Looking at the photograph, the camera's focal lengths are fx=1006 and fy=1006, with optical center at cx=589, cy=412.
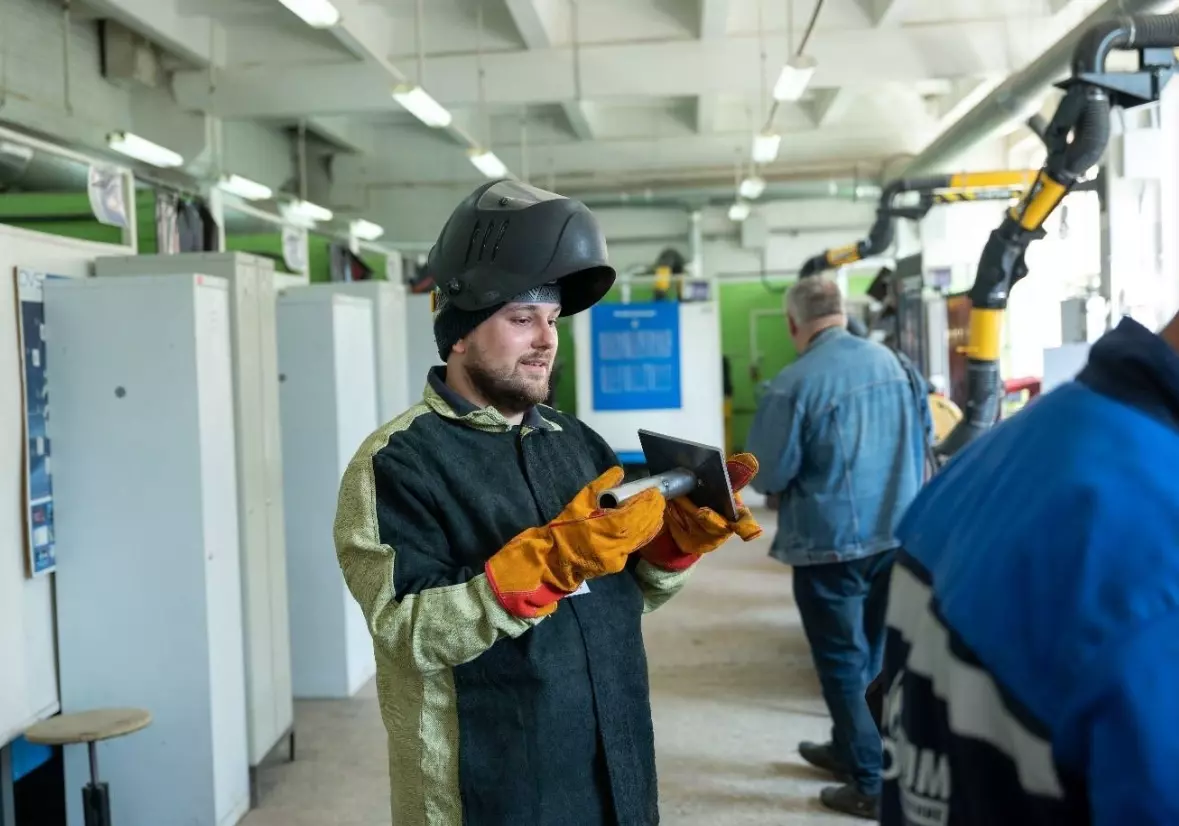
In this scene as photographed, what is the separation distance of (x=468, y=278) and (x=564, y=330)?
1014 cm

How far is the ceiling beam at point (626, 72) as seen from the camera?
6.93 m

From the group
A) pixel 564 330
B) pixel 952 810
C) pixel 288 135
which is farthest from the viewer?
pixel 564 330

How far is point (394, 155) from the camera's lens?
36.4 feet


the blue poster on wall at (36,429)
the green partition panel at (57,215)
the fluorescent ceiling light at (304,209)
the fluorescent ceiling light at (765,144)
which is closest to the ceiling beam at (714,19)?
the fluorescent ceiling light at (765,144)

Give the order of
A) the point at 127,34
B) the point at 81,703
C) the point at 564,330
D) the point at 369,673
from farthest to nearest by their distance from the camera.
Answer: the point at 564,330 < the point at 127,34 < the point at 369,673 < the point at 81,703

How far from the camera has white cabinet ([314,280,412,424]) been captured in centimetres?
512

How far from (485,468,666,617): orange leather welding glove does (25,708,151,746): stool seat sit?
191 cm

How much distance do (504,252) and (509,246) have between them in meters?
0.01

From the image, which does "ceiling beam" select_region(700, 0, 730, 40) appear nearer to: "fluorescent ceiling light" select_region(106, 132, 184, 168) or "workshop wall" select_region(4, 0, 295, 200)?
"fluorescent ceiling light" select_region(106, 132, 184, 168)

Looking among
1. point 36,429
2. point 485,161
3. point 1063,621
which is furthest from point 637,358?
point 1063,621

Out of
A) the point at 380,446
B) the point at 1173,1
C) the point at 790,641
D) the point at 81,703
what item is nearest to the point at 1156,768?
the point at 380,446

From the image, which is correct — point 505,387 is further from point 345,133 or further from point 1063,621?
point 345,133

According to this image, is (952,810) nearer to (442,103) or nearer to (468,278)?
(468,278)

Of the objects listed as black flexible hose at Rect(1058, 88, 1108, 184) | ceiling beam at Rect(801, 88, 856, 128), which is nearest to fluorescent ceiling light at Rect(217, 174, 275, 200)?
ceiling beam at Rect(801, 88, 856, 128)
